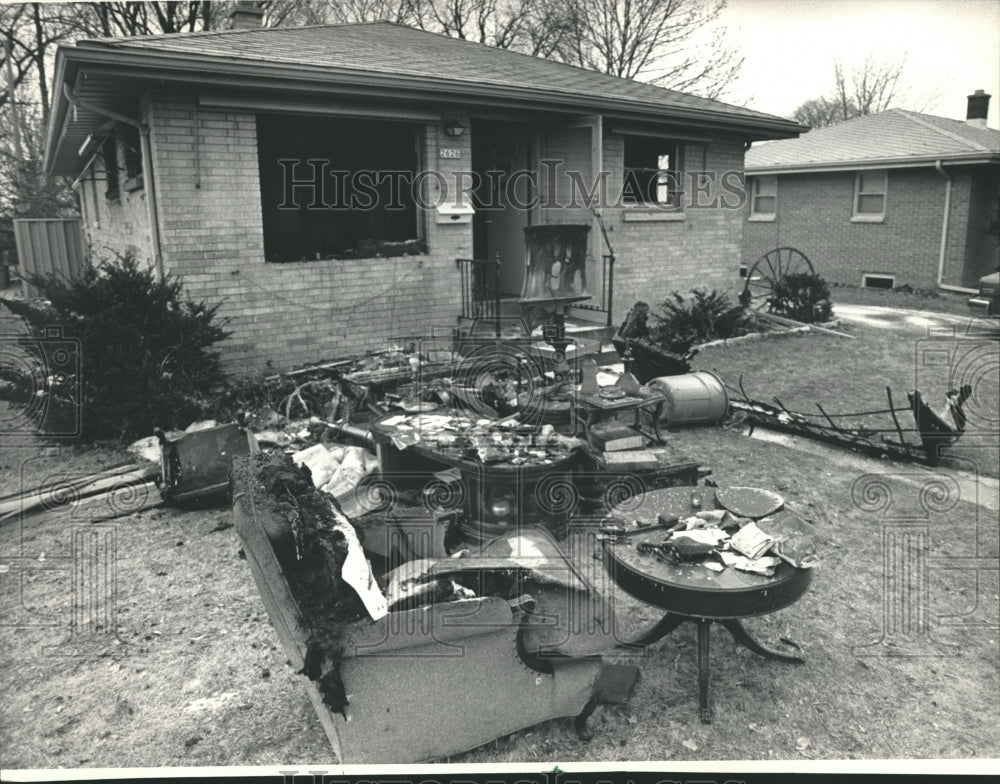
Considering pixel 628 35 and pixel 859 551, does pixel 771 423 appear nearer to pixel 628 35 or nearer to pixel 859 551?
pixel 859 551

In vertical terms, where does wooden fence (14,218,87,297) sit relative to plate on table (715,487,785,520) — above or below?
above

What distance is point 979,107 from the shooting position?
21969 millimetres

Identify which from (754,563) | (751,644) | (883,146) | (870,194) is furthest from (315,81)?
(883,146)

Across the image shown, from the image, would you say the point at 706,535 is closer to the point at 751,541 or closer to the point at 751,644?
the point at 751,541

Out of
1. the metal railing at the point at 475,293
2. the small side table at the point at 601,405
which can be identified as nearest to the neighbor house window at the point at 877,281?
the metal railing at the point at 475,293

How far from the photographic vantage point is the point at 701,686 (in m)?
3.31

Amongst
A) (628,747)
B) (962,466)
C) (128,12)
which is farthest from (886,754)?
(128,12)

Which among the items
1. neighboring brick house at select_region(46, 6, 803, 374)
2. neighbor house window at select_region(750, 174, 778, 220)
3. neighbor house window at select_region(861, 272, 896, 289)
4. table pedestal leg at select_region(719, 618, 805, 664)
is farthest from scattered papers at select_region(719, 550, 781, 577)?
neighbor house window at select_region(750, 174, 778, 220)

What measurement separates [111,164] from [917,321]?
13.8 m

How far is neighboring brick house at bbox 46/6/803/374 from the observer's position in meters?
7.60

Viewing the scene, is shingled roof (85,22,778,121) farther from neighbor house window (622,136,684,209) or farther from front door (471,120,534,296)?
front door (471,120,534,296)

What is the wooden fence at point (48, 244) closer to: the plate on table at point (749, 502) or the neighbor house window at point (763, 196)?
the neighbor house window at point (763, 196)

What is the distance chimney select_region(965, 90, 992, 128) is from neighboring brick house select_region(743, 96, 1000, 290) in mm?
29

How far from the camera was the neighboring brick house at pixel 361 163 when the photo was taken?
24.9 ft
